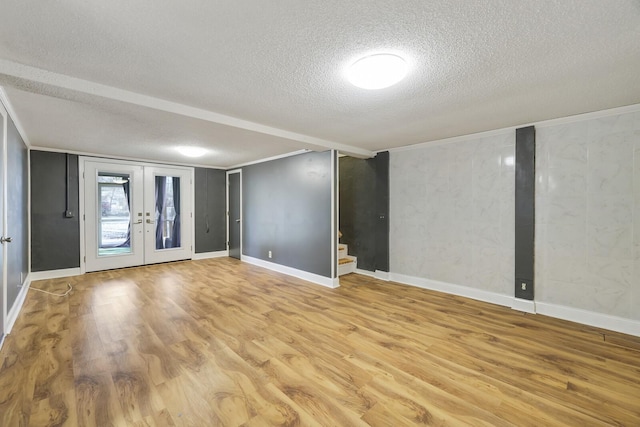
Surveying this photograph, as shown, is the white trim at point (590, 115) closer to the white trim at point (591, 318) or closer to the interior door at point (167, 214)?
the white trim at point (591, 318)

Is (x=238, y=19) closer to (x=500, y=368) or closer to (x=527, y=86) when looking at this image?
(x=527, y=86)

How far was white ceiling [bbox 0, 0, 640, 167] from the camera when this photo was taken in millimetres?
1420

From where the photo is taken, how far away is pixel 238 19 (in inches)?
58.0

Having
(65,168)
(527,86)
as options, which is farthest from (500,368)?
(65,168)

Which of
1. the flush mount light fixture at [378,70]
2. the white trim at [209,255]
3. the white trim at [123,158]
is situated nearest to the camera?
the flush mount light fixture at [378,70]

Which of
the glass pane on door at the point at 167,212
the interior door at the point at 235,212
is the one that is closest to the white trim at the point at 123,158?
the glass pane on door at the point at 167,212

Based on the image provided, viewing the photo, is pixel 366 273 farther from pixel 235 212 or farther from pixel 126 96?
pixel 126 96

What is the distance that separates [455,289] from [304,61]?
3.74m

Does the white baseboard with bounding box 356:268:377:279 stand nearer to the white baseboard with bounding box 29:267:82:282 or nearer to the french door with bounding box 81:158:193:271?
the french door with bounding box 81:158:193:271

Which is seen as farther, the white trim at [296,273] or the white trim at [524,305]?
the white trim at [296,273]

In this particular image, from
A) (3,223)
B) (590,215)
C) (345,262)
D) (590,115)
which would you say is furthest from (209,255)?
(590,115)

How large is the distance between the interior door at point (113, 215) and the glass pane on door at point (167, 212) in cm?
34

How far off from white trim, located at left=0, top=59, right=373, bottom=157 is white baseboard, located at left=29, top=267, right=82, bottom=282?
4328 mm

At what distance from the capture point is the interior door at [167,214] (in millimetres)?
5859
